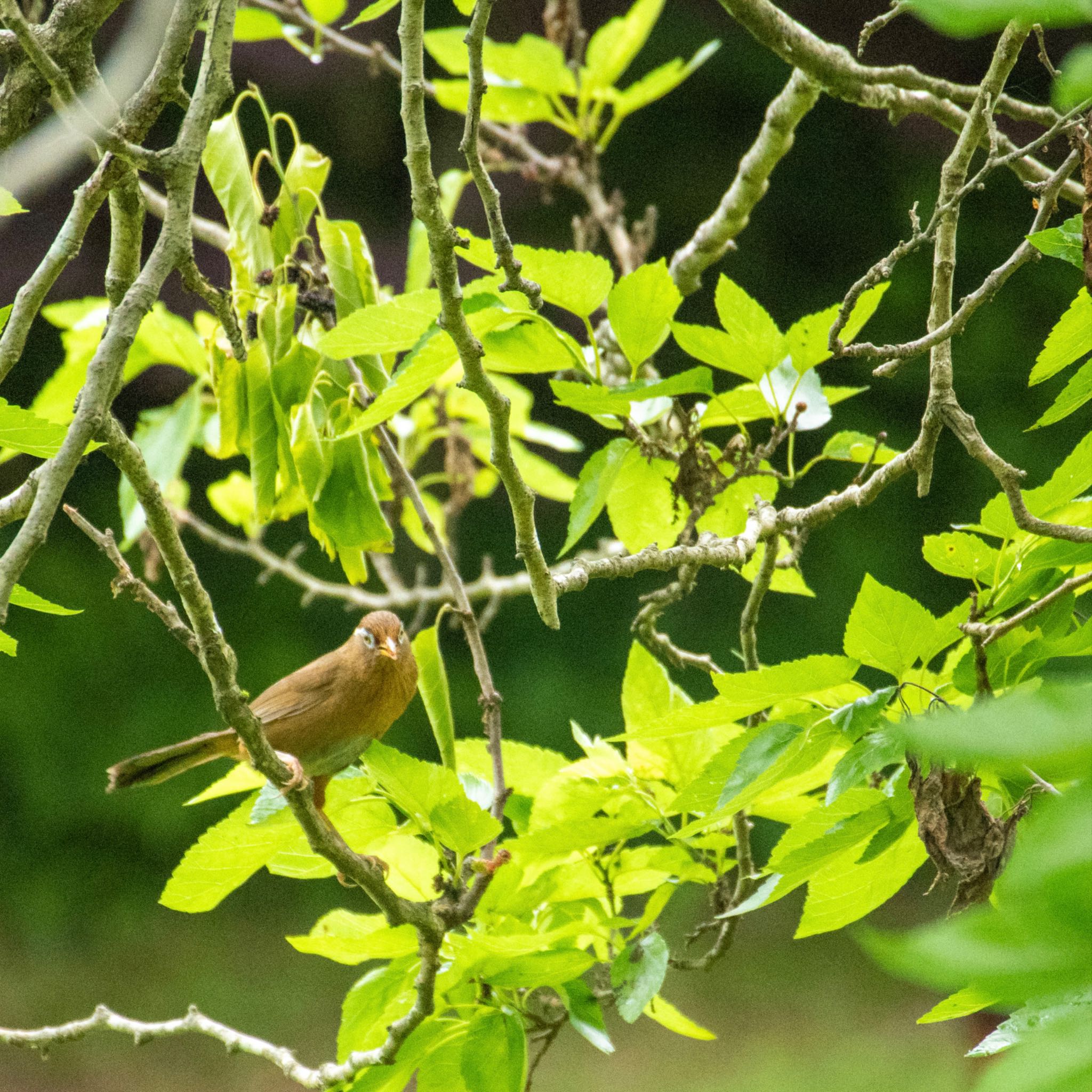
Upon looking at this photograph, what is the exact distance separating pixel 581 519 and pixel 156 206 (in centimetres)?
73

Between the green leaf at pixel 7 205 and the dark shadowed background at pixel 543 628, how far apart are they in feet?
4.00

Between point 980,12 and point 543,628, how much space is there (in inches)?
77.2

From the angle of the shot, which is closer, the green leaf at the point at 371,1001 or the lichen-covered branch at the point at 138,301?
the lichen-covered branch at the point at 138,301

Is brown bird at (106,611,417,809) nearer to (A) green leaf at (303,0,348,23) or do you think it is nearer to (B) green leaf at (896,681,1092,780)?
(A) green leaf at (303,0,348,23)

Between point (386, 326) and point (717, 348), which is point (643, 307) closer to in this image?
point (717, 348)

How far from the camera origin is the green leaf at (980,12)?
18 centimetres

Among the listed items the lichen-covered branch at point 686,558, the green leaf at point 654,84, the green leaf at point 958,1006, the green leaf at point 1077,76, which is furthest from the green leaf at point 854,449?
the green leaf at point 1077,76

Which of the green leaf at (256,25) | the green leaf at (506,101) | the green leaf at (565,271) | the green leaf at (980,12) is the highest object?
the green leaf at (256,25)

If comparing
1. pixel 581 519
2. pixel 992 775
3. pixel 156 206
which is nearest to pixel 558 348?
pixel 581 519

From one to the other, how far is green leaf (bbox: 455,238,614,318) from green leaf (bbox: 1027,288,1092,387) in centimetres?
28

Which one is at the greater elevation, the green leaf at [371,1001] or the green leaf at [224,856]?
the green leaf at [224,856]

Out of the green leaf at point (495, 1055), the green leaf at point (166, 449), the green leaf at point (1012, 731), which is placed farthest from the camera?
the green leaf at point (166, 449)

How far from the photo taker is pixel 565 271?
778mm

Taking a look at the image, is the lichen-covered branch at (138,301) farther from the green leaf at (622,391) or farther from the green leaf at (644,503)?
the green leaf at (644,503)
